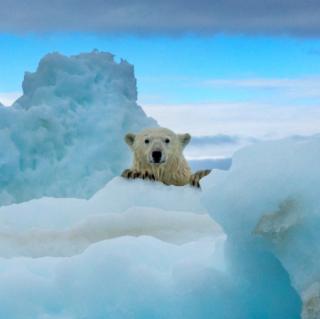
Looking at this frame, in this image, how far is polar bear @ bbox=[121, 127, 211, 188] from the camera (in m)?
11.0

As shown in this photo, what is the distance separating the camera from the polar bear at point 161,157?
1096 centimetres

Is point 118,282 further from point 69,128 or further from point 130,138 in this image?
point 69,128

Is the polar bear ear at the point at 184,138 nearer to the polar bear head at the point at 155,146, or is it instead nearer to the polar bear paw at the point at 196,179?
the polar bear head at the point at 155,146

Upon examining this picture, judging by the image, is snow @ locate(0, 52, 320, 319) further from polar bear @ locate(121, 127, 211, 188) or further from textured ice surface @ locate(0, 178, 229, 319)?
polar bear @ locate(121, 127, 211, 188)

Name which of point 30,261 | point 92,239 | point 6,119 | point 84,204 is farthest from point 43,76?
point 30,261

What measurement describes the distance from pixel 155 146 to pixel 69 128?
805cm

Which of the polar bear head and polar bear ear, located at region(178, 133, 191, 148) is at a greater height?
polar bear ear, located at region(178, 133, 191, 148)

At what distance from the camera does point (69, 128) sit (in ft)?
61.7

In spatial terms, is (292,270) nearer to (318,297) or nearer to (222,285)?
(318,297)

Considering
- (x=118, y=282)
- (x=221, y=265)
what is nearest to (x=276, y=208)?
(x=221, y=265)

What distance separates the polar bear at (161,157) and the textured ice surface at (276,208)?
6516 millimetres

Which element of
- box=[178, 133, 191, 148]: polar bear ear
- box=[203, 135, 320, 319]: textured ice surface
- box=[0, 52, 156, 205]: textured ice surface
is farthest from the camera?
box=[0, 52, 156, 205]: textured ice surface

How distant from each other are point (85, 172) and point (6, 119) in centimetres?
184

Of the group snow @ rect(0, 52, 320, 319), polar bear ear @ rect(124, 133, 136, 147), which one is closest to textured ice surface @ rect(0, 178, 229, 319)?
snow @ rect(0, 52, 320, 319)
